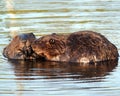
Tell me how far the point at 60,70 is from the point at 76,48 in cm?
108

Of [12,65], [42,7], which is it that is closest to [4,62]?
[12,65]

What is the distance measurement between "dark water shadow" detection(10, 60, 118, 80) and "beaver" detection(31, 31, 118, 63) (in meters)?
0.19

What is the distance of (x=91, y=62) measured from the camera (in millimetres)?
14555

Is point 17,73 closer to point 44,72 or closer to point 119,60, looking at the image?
point 44,72

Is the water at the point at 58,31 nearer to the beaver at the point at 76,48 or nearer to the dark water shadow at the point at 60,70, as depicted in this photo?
the dark water shadow at the point at 60,70

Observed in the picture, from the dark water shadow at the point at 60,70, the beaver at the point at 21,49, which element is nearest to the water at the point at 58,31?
the dark water shadow at the point at 60,70

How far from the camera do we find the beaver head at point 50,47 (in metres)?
14.8

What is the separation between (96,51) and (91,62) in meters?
0.23

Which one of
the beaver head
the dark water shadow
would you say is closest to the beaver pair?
the beaver head

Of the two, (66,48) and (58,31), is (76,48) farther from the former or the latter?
(58,31)

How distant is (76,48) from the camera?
14.7 metres

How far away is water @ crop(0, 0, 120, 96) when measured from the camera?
11.9 m

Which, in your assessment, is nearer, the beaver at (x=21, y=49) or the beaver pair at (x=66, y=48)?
the beaver pair at (x=66, y=48)

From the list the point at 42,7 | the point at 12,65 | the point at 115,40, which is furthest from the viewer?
the point at 42,7
